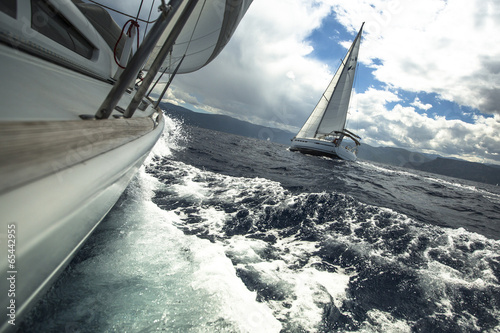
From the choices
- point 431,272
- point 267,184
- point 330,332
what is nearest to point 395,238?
point 431,272

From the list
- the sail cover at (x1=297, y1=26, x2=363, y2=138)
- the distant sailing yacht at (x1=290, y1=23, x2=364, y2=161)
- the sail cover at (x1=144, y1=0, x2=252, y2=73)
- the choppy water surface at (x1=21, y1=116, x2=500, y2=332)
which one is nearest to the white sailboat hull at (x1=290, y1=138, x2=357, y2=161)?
the distant sailing yacht at (x1=290, y1=23, x2=364, y2=161)

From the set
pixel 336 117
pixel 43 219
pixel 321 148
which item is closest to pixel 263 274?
pixel 43 219

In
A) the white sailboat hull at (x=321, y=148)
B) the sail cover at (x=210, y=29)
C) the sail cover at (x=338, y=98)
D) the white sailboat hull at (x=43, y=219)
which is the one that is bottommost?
the white sailboat hull at (x=43, y=219)

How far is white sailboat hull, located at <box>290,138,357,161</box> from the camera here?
24469 mm

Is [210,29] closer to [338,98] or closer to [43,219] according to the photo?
[43,219]

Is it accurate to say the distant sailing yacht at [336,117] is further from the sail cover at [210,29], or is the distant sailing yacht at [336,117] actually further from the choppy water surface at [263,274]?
the choppy water surface at [263,274]

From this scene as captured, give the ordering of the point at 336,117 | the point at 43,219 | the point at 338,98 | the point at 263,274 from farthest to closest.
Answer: the point at 336,117 → the point at 338,98 → the point at 263,274 → the point at 43,219

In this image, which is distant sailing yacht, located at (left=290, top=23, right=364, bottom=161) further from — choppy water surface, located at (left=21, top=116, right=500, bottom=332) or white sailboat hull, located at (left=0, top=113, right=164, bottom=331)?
white sailboat hull, located at (left=0, top=113, right=164, bottom=331)

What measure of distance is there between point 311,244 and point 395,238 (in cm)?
159

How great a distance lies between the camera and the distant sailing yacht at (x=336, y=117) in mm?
24991

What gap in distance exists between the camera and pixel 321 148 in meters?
24.7

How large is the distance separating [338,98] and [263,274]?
2741 centimetres

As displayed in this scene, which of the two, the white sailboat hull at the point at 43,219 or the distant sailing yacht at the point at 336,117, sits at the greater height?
the distant sailing yacht at the point at 336,117

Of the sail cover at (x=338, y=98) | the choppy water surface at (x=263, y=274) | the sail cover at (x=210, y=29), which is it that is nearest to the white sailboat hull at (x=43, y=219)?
the choppy water surface at (x=263, y=274)
